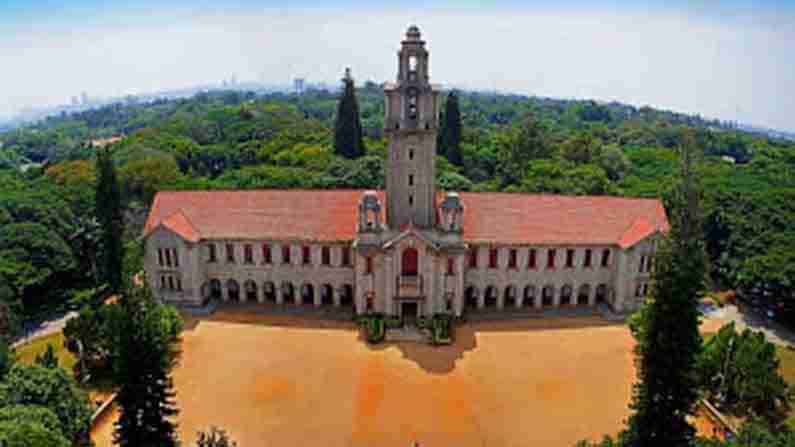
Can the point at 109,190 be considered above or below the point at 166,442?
above

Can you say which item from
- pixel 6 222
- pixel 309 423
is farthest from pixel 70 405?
pixel 6 222

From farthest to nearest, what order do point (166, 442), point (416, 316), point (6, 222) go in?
point (6, 222) → point (416, 316) → point (166, 442)

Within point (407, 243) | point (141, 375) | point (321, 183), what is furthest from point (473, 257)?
point (321, 183)

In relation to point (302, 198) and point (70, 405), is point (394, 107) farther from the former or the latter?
point (70, 405)

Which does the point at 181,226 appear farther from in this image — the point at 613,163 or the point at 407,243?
the point at 613,163

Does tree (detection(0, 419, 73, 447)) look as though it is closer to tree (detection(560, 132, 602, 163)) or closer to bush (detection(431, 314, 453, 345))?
bush (detection(431, 314, 453, 345))

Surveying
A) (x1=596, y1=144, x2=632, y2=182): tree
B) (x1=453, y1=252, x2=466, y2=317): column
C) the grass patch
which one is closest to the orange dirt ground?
(x1=453, y1=252, x2=466, y2=317): column

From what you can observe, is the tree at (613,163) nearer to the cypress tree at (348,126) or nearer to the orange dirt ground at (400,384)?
the cypress tree at (348,126)

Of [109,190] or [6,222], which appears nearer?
[109,190]
